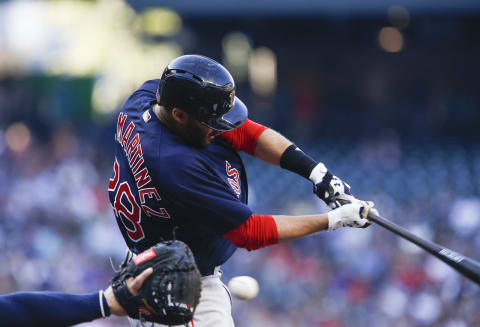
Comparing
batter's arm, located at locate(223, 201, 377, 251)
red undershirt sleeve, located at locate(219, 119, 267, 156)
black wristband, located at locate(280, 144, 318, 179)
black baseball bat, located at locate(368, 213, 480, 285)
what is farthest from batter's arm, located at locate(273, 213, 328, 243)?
red undershirt sleeve, located at locate(219, 119, 267, 156)

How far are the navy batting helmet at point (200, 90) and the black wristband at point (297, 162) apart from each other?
0.48m

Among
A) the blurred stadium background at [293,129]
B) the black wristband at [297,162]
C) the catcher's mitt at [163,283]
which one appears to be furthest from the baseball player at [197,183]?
the blurred stadium background at [293,129]

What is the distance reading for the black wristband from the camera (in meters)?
3.33

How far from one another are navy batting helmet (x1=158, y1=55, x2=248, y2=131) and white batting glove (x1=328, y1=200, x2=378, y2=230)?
21.8 inches

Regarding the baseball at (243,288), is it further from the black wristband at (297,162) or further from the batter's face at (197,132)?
the batter's face at (197,132)

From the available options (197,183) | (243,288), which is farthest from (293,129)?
(197,183)

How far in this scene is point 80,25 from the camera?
40.9ft

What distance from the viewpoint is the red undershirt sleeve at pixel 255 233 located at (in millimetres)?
2922

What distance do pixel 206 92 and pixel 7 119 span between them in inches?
403

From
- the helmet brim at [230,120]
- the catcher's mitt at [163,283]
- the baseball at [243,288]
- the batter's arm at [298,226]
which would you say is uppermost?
the helmet brim at [230,120]

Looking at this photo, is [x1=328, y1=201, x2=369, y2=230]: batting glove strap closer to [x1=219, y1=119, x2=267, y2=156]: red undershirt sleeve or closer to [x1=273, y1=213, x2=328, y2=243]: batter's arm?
[x1=273, y1=213, x2=328, y2=243]: batter's arm

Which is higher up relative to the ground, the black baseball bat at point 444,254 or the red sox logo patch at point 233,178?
the red sox logo patch at point 233,178

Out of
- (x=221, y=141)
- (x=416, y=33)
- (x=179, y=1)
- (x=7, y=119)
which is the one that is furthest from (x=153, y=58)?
(x=221, y=141)

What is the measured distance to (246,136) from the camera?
→ 11.2 ft
